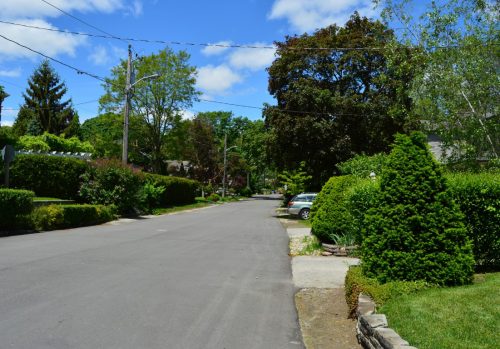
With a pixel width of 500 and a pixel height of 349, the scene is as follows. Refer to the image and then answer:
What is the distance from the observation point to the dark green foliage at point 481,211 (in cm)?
788

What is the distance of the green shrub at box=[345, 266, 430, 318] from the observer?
20.0 feet

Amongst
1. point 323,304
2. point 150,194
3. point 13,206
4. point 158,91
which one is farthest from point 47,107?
point 323,304

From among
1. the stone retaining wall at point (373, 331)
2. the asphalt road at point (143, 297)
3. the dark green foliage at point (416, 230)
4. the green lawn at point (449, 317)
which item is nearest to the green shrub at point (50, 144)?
the asphalt road at point (143, 297)

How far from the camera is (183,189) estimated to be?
4275 cm

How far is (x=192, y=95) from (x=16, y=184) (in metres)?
32.0

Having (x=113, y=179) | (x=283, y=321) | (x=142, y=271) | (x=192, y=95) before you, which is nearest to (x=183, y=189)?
(x=192, y=95)

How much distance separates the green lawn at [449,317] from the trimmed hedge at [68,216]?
14.8m

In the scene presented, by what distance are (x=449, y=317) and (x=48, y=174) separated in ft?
73.2

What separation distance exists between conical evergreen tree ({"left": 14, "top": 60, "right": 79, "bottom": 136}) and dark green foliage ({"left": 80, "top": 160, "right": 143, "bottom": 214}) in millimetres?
34806

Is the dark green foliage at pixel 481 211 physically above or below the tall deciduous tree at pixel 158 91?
below

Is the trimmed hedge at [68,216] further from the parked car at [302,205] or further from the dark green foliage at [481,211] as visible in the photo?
the dark green foliage at [481,211]

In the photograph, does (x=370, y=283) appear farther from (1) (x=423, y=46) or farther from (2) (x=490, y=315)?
(1) (x=423, y=46)

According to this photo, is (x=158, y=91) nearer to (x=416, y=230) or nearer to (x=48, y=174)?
(x=48, y=174)

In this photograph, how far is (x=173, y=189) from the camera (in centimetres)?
3972
